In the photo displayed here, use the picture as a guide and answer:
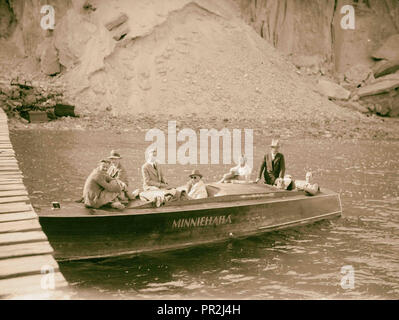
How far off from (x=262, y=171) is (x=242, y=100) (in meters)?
24.1

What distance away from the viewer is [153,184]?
10578 millimetres

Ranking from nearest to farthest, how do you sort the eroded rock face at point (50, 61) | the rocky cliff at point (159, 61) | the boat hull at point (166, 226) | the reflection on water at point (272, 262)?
the reflection on water at point (272, 262) < the boat hull at point (166, 226) < the rocky cliff at point (159, 61) < the eroded rock face at point (50, 61)

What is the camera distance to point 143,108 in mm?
34844

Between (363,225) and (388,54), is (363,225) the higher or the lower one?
the lower one

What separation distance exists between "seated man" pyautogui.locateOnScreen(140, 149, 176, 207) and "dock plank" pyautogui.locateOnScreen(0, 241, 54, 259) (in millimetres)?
4776

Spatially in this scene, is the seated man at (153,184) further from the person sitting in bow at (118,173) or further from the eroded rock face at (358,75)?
the eroded rock face at (358,75)

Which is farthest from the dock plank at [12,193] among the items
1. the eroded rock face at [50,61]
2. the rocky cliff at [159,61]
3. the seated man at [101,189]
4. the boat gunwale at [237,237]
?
the eroded rock face at [50,61]

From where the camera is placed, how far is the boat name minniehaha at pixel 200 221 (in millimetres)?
9758

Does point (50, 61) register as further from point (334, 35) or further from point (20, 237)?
point (20, 237)

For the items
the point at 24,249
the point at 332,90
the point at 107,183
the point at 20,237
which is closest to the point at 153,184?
the point at 107,183
